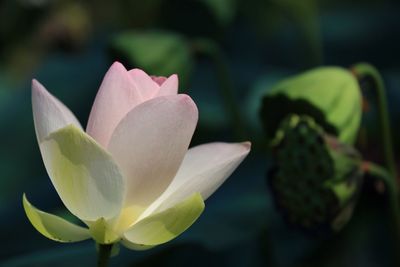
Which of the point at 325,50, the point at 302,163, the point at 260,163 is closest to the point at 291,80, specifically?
the point at 302,163

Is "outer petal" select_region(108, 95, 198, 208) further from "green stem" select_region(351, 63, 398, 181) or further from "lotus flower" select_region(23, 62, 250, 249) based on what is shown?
"green stem" select_region(351, 63, 398, 181)

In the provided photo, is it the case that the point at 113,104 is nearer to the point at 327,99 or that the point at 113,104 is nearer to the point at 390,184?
the point at 327,99

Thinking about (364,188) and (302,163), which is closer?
(302,163)

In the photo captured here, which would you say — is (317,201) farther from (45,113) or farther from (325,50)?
(325,50)

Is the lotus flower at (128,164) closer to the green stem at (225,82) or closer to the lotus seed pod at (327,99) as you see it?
the lotus seed pod at (327,99)

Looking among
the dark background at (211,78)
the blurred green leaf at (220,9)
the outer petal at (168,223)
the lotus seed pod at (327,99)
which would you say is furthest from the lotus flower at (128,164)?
the blurred green leaf at (220,9)

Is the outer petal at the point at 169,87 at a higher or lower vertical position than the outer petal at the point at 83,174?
higher
